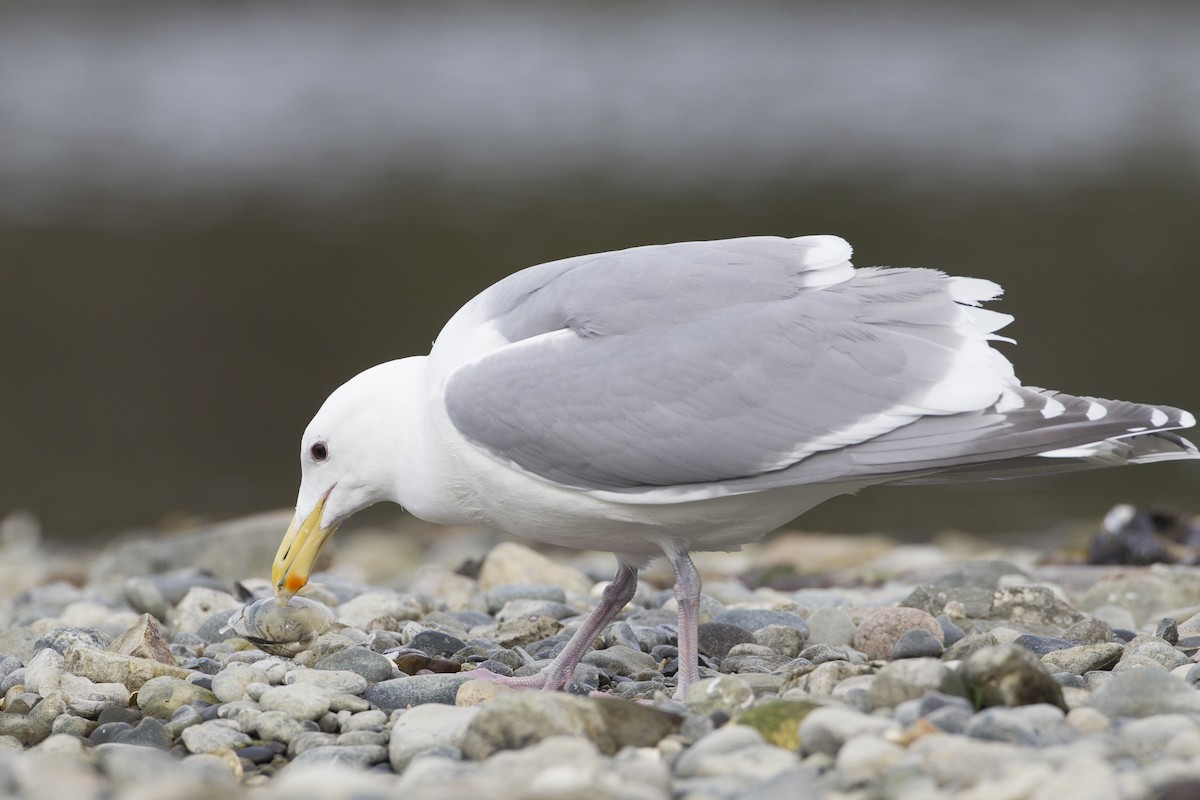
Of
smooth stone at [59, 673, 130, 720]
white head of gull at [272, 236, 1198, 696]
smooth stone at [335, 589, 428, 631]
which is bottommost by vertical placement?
smooth stone at [335, 589, 428, 631]

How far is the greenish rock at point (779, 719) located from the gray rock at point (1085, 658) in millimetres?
1270

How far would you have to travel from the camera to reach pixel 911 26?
38.0 m

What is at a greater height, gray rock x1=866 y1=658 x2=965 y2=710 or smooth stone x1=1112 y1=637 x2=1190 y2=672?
gray rock x1=866 y1=658 x2=965 y2=710

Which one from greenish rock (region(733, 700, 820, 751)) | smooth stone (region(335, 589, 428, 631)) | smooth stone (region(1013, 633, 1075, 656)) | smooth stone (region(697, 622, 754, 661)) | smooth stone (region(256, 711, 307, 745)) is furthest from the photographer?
smooth stone (region(335, 589, 428, 631))

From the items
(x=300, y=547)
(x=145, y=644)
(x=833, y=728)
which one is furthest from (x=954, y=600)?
(x=145, y=644)

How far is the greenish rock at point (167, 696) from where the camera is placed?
5.15 metres

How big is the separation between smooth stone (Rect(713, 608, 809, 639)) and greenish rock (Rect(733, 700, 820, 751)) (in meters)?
1.62

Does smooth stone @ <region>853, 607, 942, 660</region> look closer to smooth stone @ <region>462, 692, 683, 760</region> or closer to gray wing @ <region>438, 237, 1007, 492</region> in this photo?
gray wing @ <region>438, 237, 1007, 492</region>

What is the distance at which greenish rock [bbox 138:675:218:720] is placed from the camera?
16.9 ft

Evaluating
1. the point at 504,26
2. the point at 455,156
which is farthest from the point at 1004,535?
the point at 504,26

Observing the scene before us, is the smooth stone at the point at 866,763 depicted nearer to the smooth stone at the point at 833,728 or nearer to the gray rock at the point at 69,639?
the smooth stone at the point at 833,728

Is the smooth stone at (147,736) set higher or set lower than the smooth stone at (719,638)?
higher

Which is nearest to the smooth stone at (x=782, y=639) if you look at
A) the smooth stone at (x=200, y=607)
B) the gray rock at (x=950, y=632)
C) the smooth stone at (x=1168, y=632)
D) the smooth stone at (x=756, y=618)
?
the smooth stone at (x=756, y=618)

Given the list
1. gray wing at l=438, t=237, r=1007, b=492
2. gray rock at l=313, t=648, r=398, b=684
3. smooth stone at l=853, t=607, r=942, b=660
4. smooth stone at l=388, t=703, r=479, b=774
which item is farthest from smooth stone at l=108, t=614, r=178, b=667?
smooth stone at l=853, t=607, r=942, b=660
